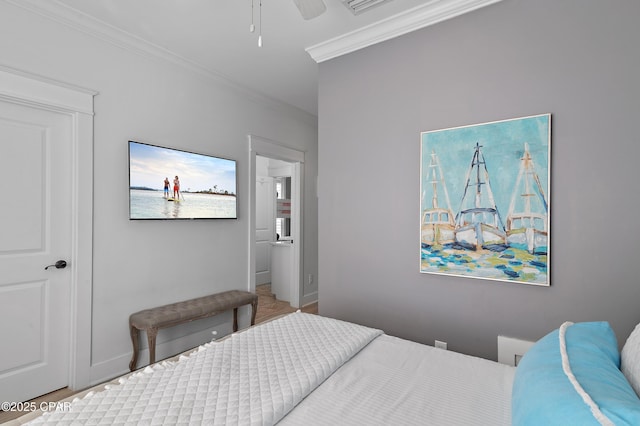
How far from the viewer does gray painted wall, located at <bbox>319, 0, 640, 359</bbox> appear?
1.75 m

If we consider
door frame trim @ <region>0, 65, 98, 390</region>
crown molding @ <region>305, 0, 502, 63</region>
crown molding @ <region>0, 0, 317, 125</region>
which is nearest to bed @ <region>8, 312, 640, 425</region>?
door frame trim @ <region>0, 65, 98, 390</region>

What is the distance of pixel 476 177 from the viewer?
6.93ft

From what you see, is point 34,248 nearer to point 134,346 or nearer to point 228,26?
point 134,346

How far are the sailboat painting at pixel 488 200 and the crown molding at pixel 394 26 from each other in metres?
0.79

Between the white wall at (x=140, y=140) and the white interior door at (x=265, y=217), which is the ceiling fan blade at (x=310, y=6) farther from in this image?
the white interior door at (x=265, y=217)

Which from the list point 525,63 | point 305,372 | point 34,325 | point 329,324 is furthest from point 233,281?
point 525,63

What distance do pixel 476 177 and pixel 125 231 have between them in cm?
272

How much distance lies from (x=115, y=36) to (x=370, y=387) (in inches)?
119

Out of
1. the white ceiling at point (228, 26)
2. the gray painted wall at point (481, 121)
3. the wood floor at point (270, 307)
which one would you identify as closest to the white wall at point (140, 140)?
the white ceiling at point (228, 26)

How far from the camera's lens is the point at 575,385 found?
2.68ft

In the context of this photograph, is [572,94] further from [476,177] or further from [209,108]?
[209,108]

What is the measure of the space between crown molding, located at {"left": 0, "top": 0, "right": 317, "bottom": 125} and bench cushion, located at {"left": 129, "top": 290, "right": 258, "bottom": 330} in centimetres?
219

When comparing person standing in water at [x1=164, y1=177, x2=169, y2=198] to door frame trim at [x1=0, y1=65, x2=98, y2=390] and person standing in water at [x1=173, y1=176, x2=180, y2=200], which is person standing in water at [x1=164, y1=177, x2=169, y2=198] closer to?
person standing in water at [x1=173, y1=176, x2=180, y2=200]

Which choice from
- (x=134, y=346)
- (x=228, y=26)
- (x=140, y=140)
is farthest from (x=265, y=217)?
(x=228, y=26)
